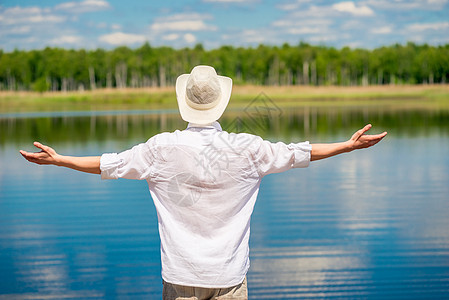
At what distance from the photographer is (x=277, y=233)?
623cm

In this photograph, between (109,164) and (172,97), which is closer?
(109,164)

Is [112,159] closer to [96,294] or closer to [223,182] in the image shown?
[223,182]

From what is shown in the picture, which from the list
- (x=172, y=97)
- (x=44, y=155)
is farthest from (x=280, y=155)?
(x=172, y=97)

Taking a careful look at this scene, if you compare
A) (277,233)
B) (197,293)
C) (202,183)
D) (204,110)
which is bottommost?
(277,233)

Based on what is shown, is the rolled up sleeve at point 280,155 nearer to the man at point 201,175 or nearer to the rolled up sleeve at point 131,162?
the man at point 201,175

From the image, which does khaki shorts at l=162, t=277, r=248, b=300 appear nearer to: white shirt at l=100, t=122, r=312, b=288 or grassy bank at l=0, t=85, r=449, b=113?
white shirt at l=100, t=122, r=312, b=288

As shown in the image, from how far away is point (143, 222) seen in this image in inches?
269

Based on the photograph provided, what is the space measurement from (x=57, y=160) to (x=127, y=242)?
4.03m

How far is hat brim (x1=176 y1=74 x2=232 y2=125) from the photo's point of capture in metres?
2.03

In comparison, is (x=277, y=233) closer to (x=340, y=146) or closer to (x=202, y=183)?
(x=340, y=146)

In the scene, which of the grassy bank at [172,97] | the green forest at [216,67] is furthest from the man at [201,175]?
the green forest at [216,67]

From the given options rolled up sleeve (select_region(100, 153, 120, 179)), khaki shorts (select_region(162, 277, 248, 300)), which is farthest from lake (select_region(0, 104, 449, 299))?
khaki shorts (select_region(162, 277, 248, 300))

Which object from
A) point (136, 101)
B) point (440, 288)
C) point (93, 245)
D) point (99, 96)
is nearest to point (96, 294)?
point (93, 245)

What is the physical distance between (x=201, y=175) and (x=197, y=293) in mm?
447
